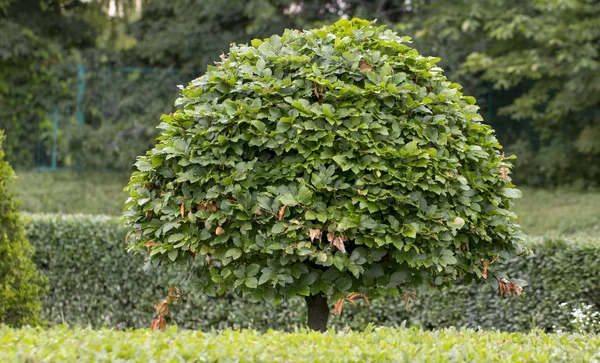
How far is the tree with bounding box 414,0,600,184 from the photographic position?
12477 mm

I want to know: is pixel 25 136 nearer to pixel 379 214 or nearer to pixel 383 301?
pixel 383 301

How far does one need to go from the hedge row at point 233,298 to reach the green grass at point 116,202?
14.0 feet

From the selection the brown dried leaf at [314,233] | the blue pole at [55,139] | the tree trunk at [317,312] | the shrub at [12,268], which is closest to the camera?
the brown dried leaf at [314,233]

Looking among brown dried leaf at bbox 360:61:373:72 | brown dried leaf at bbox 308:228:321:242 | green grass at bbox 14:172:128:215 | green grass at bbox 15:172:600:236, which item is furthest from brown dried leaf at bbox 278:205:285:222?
green grass at bbox 14:172:128:215

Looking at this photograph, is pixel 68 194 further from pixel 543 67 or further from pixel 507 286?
pixel 507 286

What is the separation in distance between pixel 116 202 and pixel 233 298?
21.0 feet

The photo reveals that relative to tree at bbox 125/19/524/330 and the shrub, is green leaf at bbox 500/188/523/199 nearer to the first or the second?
tree at bbox 125/19/524/330

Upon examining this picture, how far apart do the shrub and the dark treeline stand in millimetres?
8881

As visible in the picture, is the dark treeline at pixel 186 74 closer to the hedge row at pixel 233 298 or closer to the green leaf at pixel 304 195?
the hedge row at pixel 233 298

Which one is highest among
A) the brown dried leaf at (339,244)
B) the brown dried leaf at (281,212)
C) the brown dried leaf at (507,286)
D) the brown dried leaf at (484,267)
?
the brown dried leaf at (281,212)

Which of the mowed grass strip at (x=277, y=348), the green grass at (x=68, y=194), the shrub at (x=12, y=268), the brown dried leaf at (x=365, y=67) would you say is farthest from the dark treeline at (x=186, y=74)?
the mowed grass strip at (x=277, y=348)

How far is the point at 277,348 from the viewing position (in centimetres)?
308

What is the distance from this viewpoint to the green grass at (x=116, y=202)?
10.9m

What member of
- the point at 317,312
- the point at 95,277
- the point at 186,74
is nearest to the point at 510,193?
the point at 317,312
